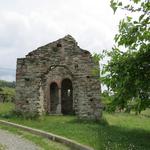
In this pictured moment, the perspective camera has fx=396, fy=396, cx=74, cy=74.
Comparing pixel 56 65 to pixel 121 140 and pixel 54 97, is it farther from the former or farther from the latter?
pixel 121 140

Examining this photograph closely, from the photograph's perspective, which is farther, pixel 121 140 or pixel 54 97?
pixel 54 97

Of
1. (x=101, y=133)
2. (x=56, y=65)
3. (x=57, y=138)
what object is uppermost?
(x=56, y=65)

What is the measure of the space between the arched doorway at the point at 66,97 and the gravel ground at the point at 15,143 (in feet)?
47.9

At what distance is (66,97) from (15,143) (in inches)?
698

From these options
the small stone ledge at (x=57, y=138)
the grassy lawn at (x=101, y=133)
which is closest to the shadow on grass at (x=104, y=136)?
the grassy lawn at (x=101, y=133)

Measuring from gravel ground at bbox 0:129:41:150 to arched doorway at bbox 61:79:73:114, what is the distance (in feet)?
47.9

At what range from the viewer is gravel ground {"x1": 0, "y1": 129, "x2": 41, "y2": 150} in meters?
13.0

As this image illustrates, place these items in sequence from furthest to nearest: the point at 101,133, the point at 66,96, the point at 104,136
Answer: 1. the point at 66,96
2. the point at 101,133
3. the point at 104,136

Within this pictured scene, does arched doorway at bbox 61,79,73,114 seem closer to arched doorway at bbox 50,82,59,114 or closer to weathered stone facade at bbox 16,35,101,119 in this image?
arched doorway at bbox 50,82,59,114

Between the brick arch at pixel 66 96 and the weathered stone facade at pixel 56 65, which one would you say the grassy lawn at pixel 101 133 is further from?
the brick arch at pixel 66 96

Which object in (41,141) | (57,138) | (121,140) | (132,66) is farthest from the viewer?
(57,138)

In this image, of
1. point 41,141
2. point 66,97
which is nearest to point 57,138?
point 41,141

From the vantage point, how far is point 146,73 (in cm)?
947

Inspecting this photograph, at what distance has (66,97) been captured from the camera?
31.6 m
